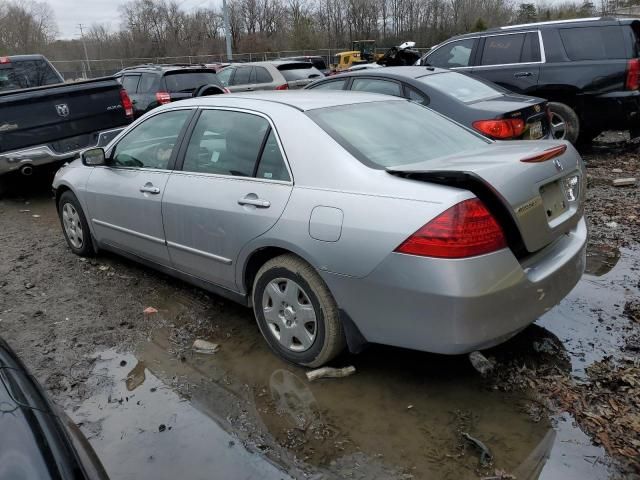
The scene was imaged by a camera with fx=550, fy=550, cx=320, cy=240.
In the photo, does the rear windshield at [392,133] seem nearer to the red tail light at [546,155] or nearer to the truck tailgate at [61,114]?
the red tail light at [546,155]

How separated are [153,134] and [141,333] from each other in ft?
5.16

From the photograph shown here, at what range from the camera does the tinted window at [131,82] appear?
11.1 metres

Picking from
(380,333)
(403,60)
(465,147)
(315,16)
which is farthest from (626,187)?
→ (315,16)

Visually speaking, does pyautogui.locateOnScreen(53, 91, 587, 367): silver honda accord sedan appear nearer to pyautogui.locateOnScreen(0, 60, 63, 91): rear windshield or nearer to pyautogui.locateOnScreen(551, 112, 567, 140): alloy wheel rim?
pyautogui.locateOnScreen(551, 112, 567, 140): alloy wheel rim

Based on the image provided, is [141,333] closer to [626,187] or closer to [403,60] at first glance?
[626,187]

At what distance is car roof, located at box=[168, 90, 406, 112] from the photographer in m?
3.57

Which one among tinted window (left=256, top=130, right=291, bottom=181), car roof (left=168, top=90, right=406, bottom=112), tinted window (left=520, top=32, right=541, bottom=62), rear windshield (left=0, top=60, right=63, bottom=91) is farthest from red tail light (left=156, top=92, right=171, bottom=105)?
tinted window (left=256, top=130, right=291, bottom=181)

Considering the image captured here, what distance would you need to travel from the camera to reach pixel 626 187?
693cm

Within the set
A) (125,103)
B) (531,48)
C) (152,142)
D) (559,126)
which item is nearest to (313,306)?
(152,142)

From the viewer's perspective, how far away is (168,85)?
412 inches

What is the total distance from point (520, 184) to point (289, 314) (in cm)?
147

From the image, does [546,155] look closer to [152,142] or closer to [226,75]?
[152,142]

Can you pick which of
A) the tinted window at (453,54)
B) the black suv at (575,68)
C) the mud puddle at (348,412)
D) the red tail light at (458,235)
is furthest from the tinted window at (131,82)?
the red tail light at (458,235)

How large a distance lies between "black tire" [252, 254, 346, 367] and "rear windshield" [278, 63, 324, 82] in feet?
36.6
